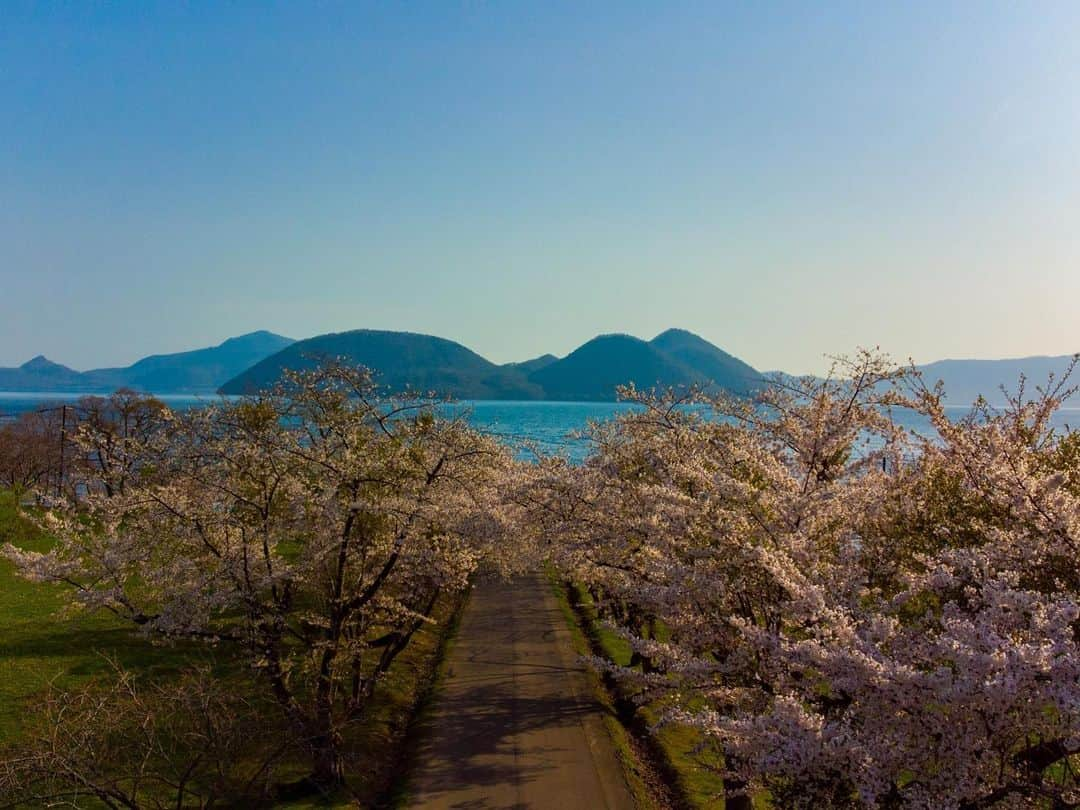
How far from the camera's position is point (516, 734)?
66.1 feet

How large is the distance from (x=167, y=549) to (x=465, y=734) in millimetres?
9713

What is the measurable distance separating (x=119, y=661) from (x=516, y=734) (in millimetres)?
14346

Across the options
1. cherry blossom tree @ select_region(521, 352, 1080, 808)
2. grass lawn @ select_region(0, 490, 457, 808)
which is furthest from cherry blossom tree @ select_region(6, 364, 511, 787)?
cherry blossom tree @ select_region(521, 352, 1080, 808)

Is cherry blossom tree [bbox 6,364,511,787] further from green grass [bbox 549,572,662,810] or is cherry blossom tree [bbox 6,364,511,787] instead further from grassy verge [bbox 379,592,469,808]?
green grass [bbox 549,572,662,810]

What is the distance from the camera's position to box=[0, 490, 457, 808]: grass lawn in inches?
717

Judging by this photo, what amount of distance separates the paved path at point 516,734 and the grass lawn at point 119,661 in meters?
1.08

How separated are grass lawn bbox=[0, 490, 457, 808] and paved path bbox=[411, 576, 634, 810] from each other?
1.08m

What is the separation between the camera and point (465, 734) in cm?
2020

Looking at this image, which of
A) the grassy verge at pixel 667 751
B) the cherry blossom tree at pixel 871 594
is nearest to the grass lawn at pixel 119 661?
the grassy verge at pixel 667 751

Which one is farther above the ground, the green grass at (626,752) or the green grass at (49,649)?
the green grass at (49,649)

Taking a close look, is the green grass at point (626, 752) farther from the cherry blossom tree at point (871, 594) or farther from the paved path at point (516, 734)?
the cherry blossom tree at point (871, 594)

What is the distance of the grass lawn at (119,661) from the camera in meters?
18.2

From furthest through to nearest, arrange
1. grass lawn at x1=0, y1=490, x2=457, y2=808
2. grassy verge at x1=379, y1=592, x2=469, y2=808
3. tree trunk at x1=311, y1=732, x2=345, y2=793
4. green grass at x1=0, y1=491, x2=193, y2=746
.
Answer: green grass at x1=0, y1=491, x2=193, y2=746 < grass lawn at x1=0, y1=490, x2=457, y2=808 < grassy verge at x1=379, y1=592, x2=469, y2=808 < tree trunk at x1=311, y1=732, x2=345, y2=793

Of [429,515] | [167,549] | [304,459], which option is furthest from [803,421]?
[167,549]
